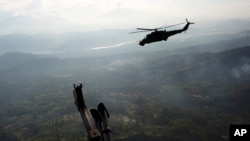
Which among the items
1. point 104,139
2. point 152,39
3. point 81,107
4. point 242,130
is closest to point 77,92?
point 81,107

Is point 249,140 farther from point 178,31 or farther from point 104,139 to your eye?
point 104,139

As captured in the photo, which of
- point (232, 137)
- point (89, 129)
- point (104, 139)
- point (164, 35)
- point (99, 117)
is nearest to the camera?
point (89, 129)

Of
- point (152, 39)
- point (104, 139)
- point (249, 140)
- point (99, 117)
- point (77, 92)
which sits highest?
point (152, 39)

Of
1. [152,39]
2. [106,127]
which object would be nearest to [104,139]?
[106,127]

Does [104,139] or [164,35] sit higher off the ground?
[164,35]

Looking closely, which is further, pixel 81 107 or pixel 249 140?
pixel 249 140

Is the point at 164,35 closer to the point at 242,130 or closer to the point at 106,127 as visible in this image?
the point at 242,130

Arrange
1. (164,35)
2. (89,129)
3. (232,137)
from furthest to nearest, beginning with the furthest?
A: (164,35) < (232,137) < (89,129)

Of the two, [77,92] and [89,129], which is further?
[77,92]

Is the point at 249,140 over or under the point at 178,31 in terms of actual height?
under
